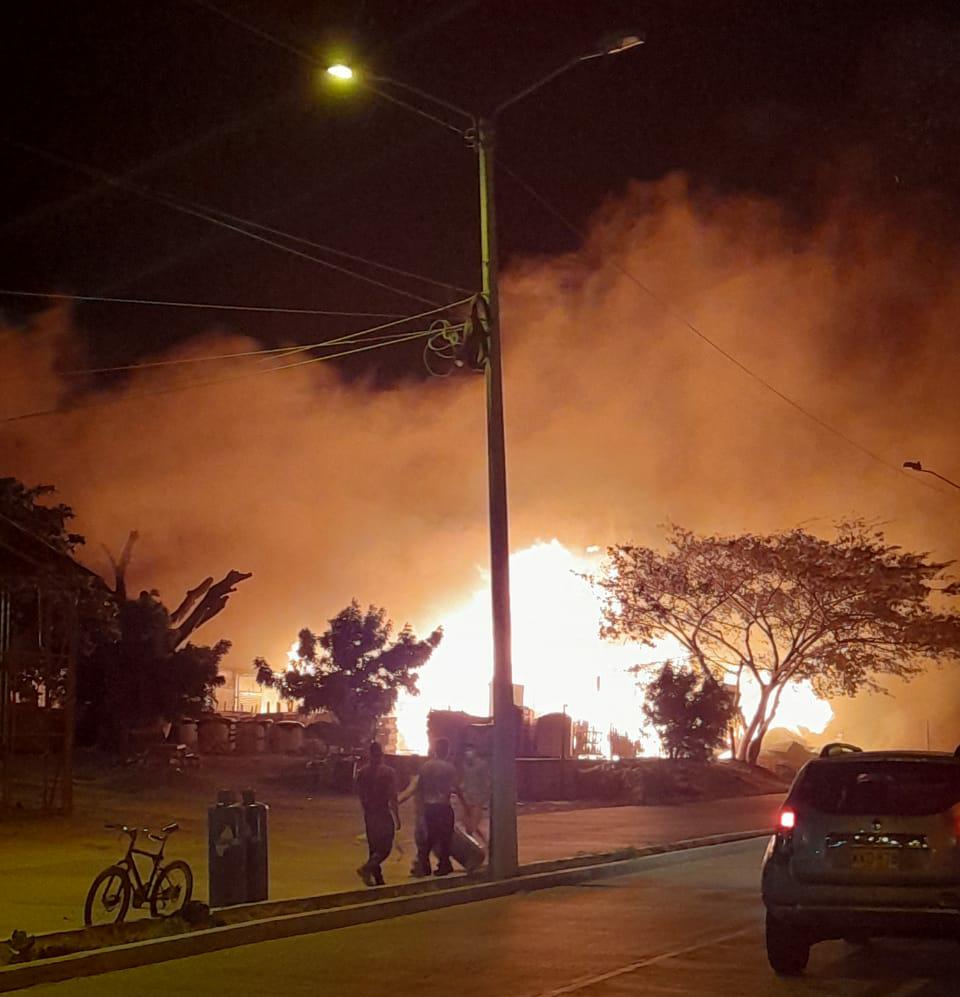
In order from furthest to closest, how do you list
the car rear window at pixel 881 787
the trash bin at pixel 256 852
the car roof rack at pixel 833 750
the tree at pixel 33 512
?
the tree at pixel 33 512 → the trash bin at pixel 256 852 → the car roof rack at pixel 833 750 → the car rear window at pixel 881 787

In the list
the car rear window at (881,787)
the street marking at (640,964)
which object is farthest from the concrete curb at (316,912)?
the car rear window at (881,787)

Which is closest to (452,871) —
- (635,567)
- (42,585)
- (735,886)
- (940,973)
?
(735,886)

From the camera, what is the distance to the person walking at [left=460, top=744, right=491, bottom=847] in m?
18.5

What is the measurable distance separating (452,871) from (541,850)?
11.4ft

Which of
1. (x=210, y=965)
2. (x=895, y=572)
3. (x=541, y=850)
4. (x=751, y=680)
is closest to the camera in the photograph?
(x=210, y=965)

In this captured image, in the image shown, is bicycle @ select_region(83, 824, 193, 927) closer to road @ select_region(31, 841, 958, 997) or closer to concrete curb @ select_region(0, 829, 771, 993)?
concrete curb @ select_region(0, 829, 771, 993)

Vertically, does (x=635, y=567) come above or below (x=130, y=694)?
above

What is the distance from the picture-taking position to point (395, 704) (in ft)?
170

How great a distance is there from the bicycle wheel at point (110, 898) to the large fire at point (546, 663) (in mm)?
37864

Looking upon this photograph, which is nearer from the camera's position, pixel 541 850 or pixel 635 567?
pixel 541 850

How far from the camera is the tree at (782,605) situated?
45.9m

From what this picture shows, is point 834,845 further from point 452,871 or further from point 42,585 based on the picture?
point 42,585

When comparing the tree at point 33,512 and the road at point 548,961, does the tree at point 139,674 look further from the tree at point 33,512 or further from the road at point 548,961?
the road at point 548,961

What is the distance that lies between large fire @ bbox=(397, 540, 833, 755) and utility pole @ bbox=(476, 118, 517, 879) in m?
32.3
